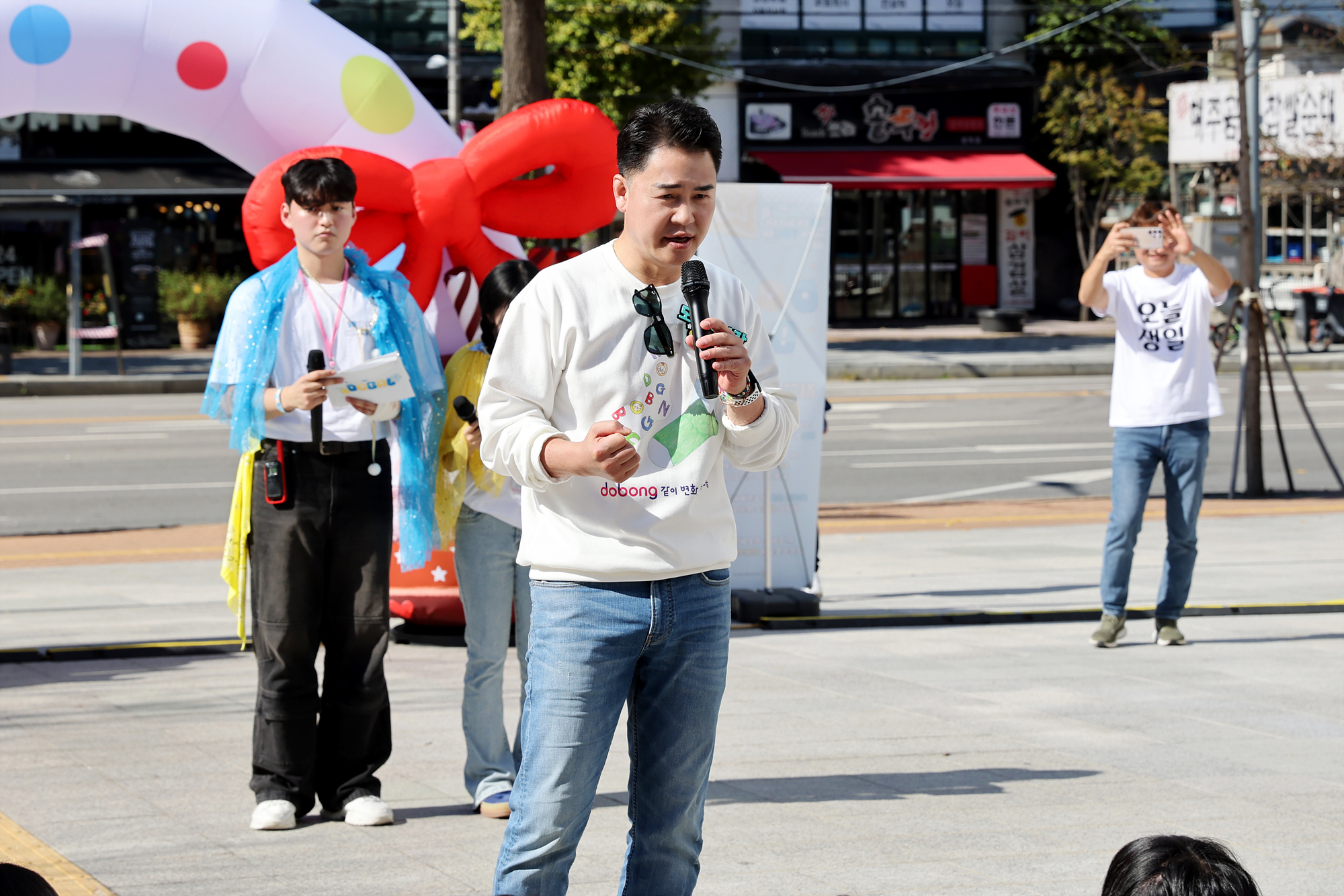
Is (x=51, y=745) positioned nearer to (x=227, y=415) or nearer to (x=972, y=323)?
(x=227, y=415)

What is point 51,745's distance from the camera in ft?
18.9

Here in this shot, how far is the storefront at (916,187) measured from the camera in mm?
34062

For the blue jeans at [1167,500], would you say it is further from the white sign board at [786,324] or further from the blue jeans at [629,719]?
the blue jeans at [629,719]

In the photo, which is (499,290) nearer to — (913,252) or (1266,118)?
(1266,118)

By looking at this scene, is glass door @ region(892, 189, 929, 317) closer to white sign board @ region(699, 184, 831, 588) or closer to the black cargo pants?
white sign board @ region(699, 184, 831, 588)

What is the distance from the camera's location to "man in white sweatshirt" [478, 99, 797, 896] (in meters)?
3.11

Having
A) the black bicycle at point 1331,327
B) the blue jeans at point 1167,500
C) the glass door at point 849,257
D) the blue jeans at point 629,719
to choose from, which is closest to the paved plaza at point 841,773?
the blue jeans at point 1167,500

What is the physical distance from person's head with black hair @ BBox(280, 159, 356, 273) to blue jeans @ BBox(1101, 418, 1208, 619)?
157 inches

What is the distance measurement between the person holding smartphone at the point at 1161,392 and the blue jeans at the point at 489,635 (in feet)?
11.1

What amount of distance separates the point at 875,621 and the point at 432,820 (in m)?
3.74

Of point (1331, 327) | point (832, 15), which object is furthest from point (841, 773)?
point (832, 15)

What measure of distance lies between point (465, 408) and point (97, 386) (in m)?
20.1

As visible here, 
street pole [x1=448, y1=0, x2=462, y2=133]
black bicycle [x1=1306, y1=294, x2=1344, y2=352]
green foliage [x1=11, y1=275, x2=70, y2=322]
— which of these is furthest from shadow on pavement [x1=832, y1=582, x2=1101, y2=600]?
green foliage [x1=11, y1=275, x2=70, y2=322]

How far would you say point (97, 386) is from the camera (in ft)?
77.3
